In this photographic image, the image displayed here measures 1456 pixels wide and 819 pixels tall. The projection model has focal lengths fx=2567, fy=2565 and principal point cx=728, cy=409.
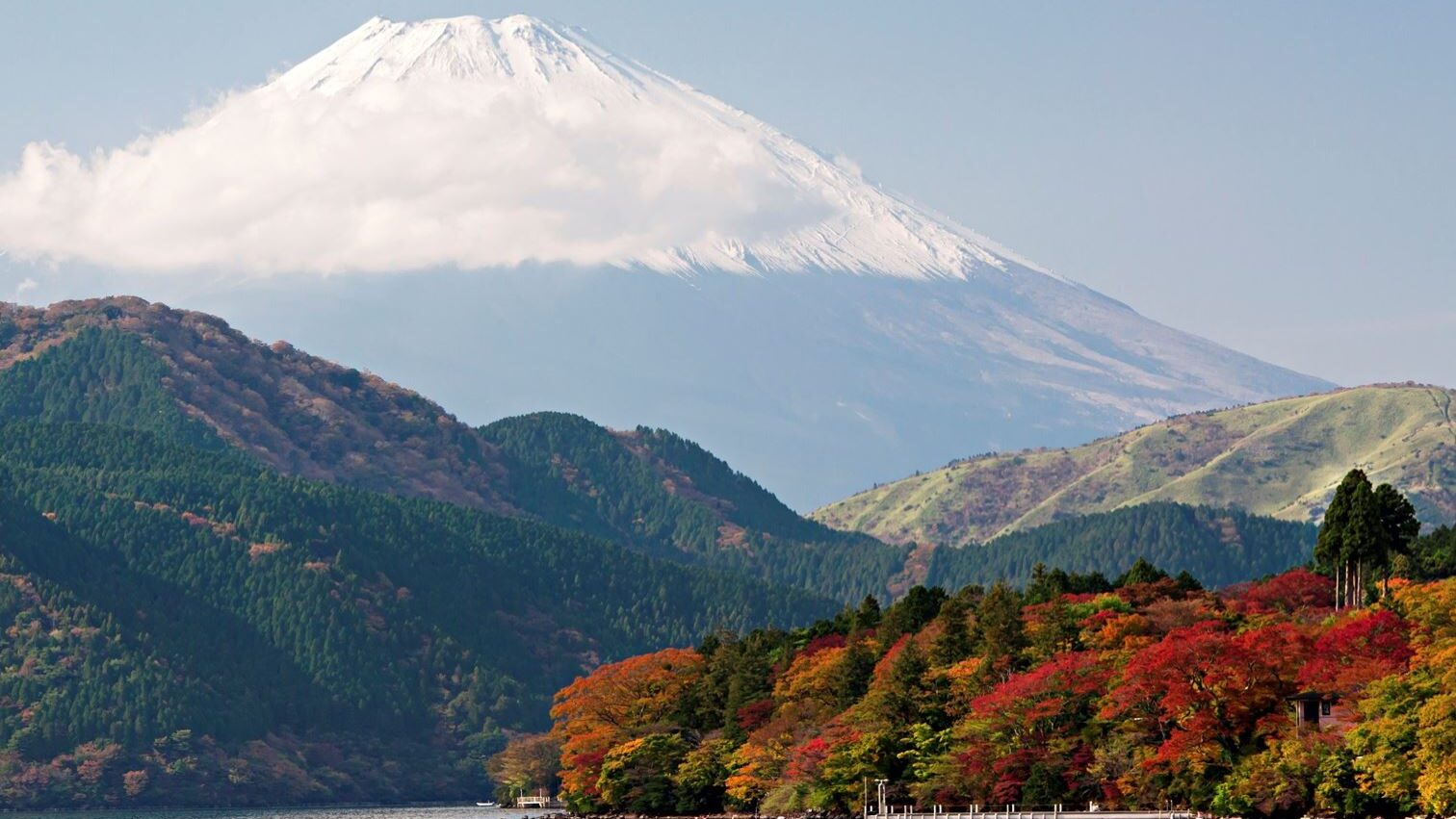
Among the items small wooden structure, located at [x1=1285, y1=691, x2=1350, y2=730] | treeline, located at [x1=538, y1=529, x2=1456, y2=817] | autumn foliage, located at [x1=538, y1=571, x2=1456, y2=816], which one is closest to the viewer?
autumn foliage, located at [x1=538, y1=571, x2=1456, y2=816]

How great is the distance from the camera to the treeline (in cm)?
13862

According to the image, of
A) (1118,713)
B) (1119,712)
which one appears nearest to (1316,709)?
(1119,712)

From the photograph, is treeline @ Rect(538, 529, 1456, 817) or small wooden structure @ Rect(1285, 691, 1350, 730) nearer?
treeline @ Rect(538, 529, 1456, 817)

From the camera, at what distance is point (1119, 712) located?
15612 centimetres

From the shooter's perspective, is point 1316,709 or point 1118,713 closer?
point 1316,709

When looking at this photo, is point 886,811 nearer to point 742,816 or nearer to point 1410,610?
point 742,816

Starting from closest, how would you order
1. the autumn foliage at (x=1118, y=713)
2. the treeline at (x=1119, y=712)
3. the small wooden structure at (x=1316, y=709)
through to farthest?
the autumn foliage at (x=1118, y=713) < the treeline at (x=1119, y=712) < the small wooden structure at (x=1316, y=709)

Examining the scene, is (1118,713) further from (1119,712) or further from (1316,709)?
(1316,709)

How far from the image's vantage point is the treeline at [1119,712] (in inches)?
5458

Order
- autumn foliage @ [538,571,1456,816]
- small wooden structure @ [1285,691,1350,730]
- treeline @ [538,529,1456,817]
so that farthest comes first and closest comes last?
small wooden structure @ [1285,691,1350,730] → treeline @ [538,529,1456,817] → autumn foliage @ [538,571,1456,816]

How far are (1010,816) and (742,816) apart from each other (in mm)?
38490

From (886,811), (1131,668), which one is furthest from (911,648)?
(1131,668)

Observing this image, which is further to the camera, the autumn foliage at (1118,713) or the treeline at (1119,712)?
the treeline at (1119,712)

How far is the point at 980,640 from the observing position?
183 metres
